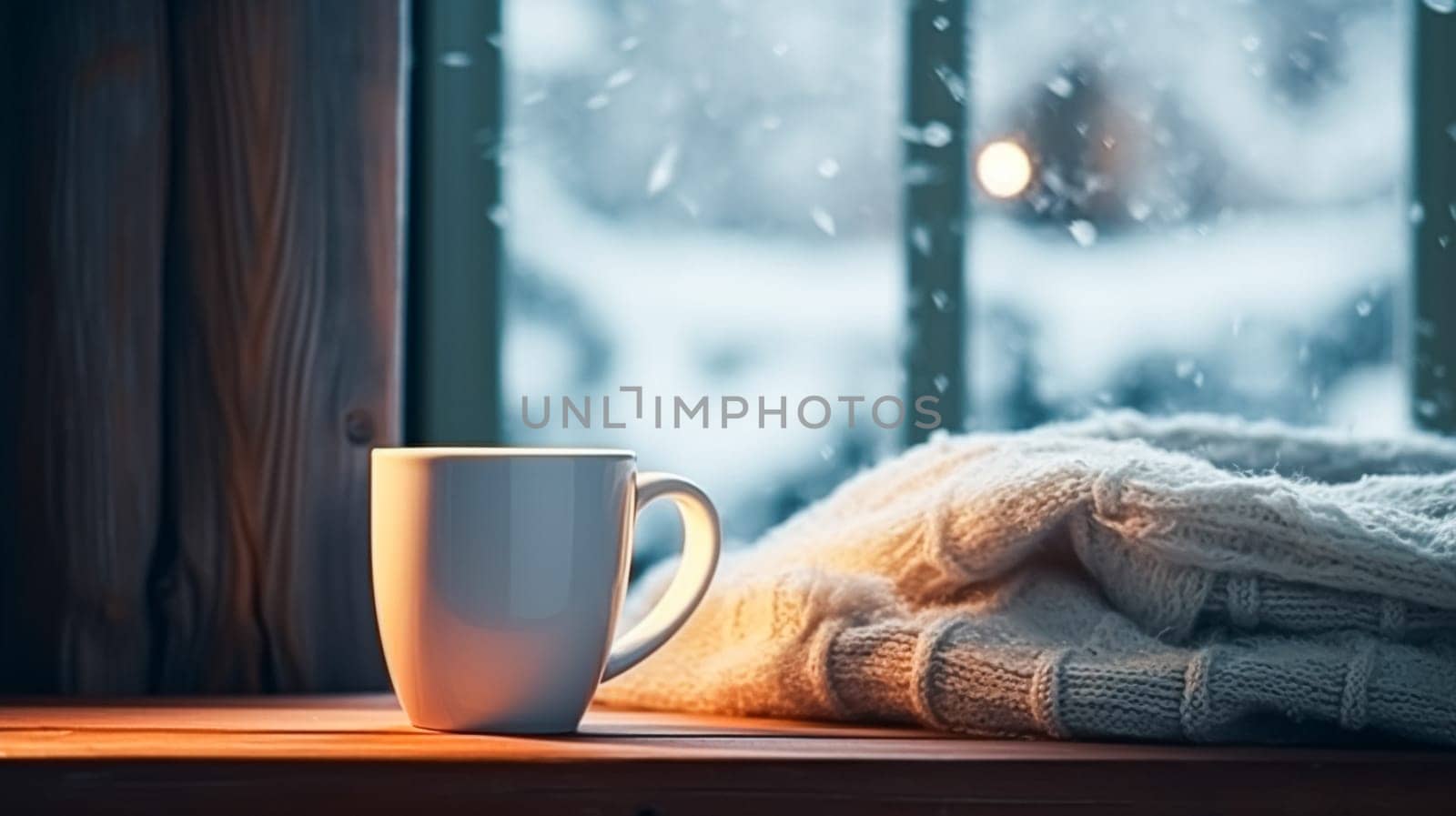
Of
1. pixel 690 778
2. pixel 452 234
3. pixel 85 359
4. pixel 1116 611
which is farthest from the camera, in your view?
pixel 452 234

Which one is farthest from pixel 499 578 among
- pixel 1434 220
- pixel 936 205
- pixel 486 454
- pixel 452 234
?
pixel 1434 220

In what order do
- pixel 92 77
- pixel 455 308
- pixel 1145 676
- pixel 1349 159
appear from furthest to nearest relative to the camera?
pixel 1349 159
pixel 455 308
pixel 92 77
pixel 1145 676

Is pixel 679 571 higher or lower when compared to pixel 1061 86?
lower

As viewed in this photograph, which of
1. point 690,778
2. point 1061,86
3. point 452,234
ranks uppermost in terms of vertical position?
point 1061,86

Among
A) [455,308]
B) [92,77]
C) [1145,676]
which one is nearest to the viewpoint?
[1145,676]

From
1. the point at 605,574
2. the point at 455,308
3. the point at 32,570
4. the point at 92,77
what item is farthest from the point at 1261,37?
the point at 32,570

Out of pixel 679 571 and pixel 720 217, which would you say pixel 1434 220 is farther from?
pixel 679 571

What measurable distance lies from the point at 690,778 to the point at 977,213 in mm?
675

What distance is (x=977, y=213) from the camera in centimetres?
131

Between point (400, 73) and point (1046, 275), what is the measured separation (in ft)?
1.76

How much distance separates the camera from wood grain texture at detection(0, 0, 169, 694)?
3.49 ft

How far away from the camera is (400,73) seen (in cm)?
112

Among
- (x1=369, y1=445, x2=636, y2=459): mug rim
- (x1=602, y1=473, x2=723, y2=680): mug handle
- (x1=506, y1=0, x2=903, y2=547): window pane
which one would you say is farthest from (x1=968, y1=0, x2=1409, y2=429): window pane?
(x1=369, y1=445, x2=636, y2=459): mug rim

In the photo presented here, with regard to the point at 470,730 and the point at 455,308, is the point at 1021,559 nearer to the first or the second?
the point at 470,730
